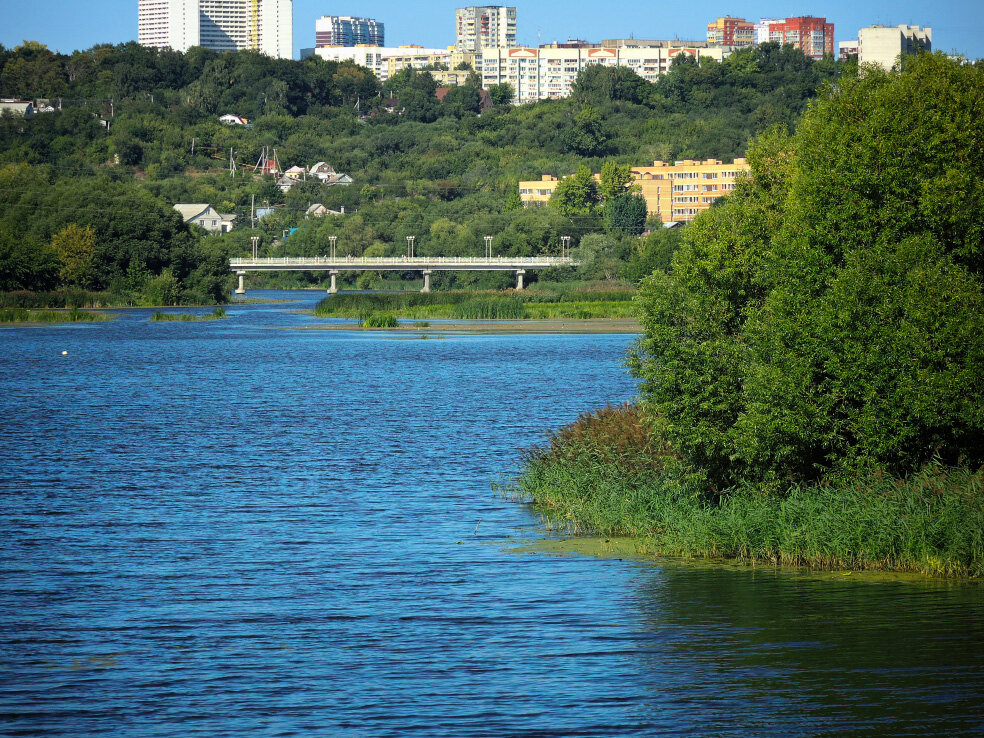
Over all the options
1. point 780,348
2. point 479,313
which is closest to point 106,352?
point 479,313

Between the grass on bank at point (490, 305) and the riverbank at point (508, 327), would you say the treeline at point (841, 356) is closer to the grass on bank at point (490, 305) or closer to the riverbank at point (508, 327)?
the riverbank at point (508, 327)

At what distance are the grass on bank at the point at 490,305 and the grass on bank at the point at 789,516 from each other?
9076 cm

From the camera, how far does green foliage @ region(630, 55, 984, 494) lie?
23.2m

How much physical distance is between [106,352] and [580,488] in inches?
2798

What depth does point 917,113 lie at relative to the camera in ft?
80.9

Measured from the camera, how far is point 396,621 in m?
21.3

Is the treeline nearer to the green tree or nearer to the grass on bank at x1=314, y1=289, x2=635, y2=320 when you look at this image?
the grass on bank at x1=314, y1=289, x2=635, y2=320

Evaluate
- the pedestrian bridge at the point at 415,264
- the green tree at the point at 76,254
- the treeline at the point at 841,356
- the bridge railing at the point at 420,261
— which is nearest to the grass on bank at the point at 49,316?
the green tree at the point at 76,254

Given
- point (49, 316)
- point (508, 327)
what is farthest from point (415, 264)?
point (508, 327)

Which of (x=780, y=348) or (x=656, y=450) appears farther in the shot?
(x=656, y=450)

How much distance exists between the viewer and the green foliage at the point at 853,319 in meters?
23.2

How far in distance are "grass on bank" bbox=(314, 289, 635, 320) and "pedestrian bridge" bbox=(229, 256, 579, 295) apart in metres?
24.8

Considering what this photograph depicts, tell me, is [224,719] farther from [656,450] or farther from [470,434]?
[470,434]

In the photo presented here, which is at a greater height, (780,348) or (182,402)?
(780,348)
